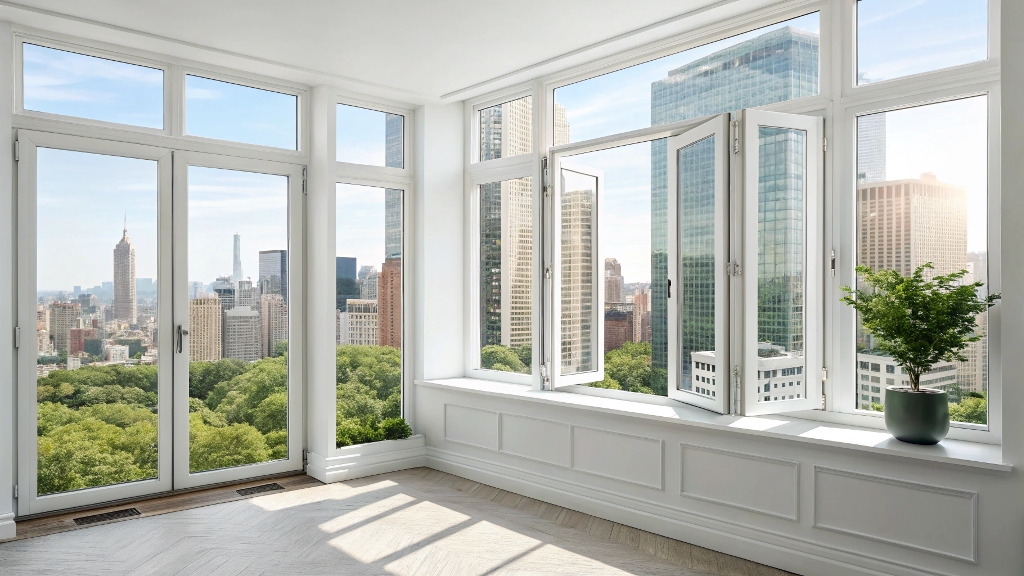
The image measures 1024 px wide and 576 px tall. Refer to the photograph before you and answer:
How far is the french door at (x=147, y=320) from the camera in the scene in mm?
4246

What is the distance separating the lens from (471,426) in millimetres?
5359

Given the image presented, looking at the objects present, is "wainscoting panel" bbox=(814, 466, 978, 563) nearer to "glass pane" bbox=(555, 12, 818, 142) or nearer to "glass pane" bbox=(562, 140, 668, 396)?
"glass pane" bbox=(562, 140, 668, 396)

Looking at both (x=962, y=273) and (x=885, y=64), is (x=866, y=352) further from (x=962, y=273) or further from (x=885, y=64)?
(x=885, y=64)

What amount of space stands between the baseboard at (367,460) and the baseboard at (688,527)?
0.41 meters

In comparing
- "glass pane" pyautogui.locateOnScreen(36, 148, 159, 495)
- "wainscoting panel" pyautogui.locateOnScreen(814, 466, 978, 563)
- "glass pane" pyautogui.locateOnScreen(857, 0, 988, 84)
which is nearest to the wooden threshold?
"glass pane" pyautogui.locateOnScreen(36, 148, 159, 495)

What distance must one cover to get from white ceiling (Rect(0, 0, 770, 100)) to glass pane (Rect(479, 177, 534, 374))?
110 cm

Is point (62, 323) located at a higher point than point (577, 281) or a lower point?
lower

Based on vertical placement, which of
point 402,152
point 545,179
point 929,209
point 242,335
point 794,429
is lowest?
point 794,429

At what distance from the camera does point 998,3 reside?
3156 mm

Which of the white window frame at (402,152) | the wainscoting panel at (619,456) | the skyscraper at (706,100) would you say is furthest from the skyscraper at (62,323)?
the skyscraper at (706,100)

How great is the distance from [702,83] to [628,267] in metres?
1.32

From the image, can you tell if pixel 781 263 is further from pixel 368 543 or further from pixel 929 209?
pixel 368 543

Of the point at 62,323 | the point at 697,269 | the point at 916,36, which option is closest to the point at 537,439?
the point at 697,269

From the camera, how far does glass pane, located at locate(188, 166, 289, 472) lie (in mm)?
4879
